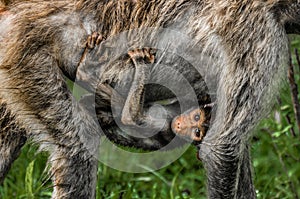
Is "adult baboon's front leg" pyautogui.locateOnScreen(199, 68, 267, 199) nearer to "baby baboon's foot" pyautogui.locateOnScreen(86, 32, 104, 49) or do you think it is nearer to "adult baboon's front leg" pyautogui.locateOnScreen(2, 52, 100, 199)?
"adult baboon's front leg" pyautogui.locateOnScreen(2, 52, 100, 199)

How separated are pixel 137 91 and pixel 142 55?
264 mm

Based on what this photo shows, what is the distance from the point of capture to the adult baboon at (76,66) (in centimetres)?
751

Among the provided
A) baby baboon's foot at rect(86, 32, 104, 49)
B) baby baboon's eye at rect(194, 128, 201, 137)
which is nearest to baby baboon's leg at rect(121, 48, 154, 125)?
baby baboon's foot at rect(86, 32, 104, 49)

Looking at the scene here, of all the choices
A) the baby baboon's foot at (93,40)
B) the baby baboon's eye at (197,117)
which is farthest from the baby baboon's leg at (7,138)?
the baby baboon's eye at (197,117)

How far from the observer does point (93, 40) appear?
7.70 meters

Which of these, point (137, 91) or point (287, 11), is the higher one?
point (287, 11)

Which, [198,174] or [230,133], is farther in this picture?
[198,174]

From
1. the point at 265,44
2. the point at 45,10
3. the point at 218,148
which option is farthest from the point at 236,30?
the point at 45,10

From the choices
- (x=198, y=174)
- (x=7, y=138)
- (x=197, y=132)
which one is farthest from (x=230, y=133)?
(x=198, y=174)

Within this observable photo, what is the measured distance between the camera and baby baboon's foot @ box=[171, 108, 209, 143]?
7.82 meters

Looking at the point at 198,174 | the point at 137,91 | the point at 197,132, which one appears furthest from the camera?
the point at 198,174

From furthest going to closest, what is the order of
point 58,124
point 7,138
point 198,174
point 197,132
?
1. point 198,174
2. point 7,138
3. point 197,132
4. point 58,124

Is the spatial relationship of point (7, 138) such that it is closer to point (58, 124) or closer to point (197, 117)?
point (58, 124)

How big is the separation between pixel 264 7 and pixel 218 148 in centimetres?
103
